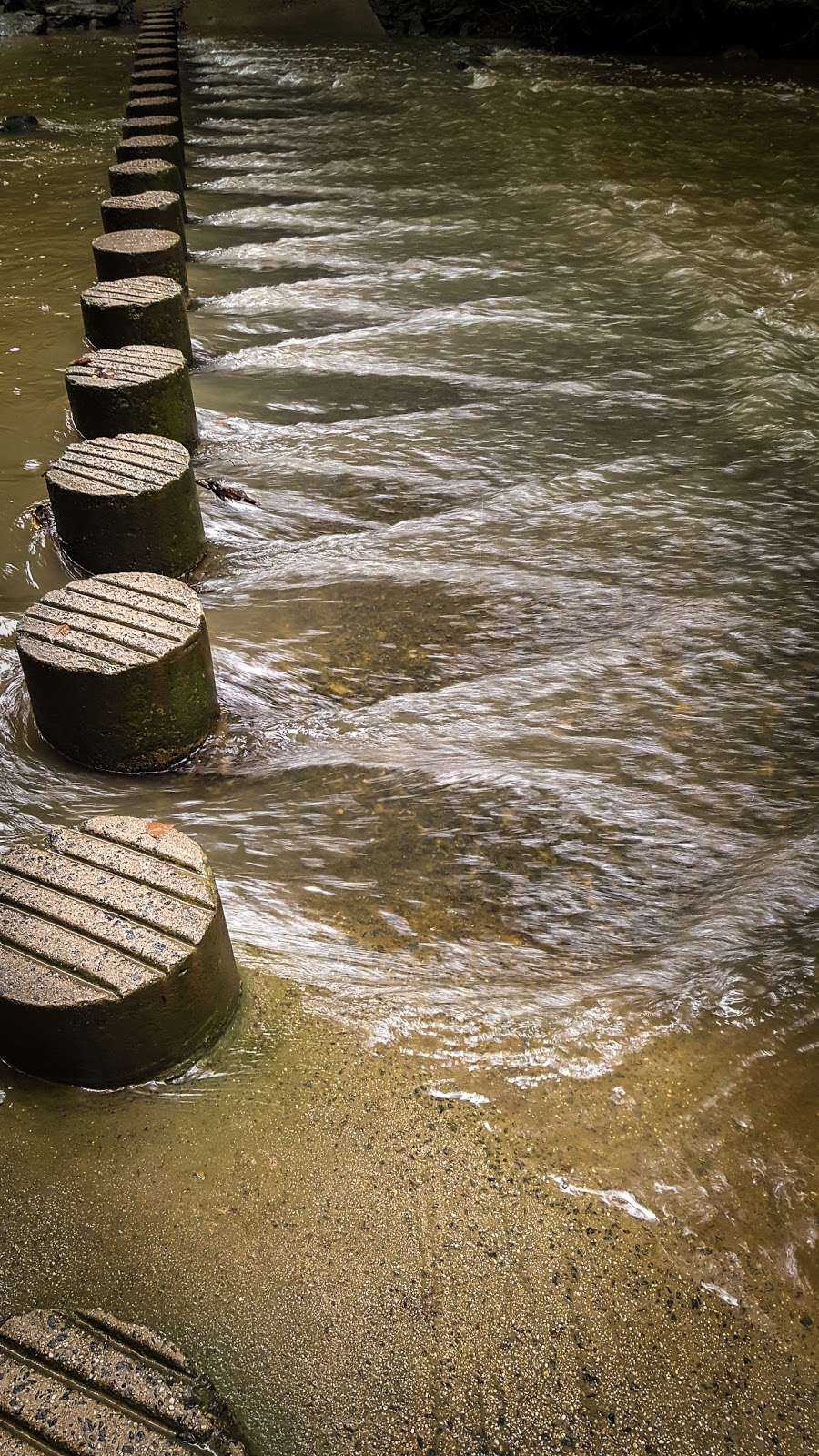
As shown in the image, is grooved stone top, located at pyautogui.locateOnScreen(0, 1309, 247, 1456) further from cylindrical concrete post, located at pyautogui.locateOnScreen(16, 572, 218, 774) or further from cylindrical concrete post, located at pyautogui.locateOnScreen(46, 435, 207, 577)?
cylindrical concrete post, located at pyautogui.locateOnScreen(46, 435, 207, 577)

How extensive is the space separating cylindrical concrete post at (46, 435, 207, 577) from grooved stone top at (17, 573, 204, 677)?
539mm

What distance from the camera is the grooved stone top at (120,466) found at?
3930 mm

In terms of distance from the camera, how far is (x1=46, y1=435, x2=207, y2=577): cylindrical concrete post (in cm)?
393

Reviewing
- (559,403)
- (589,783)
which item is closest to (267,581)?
(589,783)

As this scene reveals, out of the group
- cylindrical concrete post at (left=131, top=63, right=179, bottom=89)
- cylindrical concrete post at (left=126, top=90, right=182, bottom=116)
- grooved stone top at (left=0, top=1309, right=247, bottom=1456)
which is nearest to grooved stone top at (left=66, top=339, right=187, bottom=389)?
grooved stone top at (left=0, top=1309, right=247, bottom=1456)

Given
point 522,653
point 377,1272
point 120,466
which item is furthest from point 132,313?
point 377,1272

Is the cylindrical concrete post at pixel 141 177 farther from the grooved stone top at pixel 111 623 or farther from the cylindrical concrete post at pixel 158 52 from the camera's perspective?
the cylindrical concrete post at pixel 158 52

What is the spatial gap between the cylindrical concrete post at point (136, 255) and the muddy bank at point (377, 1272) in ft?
15.8

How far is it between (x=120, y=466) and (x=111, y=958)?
7.77ft

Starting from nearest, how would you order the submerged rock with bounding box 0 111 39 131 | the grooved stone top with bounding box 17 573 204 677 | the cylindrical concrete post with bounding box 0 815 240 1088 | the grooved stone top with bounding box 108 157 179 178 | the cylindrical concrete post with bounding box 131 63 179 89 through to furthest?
the cylindrical concrete post with bounding box 0 815 240 1088, the grooved stone top with bounding box 17 573 204 677, the grooved stone top with bounding box 108 157 179 178, the cylindrical concrete post with bounding box 131 63 179 89, the submerged rock with bounding box 0 111 39 131

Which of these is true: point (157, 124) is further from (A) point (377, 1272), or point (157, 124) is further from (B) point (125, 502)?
(A) point (377, 1272)

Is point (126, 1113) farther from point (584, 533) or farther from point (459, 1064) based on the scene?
point (584, 533)

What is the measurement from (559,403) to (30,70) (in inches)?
562

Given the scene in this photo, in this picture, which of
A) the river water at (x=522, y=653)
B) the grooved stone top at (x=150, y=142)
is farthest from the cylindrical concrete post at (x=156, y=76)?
the grooved stone top at (x=150, y=142)
